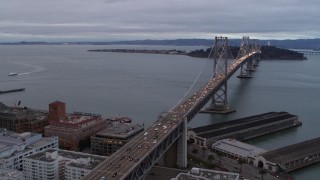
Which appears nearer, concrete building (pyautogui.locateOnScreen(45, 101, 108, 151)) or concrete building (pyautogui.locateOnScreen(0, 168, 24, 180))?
concrete building (pyautogui.locateOnScreen(0, 168, 24, 180))

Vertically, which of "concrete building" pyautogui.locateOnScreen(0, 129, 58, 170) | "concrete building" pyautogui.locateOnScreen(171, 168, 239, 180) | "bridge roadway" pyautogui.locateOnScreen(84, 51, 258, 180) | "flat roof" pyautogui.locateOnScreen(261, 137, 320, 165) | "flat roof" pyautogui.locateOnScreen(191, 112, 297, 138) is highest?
"bridge roadway" pyautogui.locateOnScreen(84, 51, 258, 180)

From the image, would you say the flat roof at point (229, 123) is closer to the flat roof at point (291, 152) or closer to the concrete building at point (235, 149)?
the concrete building at point (235, 149)

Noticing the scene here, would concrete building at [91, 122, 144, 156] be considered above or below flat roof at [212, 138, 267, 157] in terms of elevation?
above

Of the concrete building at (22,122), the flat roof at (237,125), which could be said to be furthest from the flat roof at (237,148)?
the concrete building at (22,122)

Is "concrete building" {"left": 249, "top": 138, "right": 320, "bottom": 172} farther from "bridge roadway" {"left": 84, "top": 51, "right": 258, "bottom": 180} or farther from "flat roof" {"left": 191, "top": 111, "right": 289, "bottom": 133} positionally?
"flat roof" {"left": 191, "top": 111, "right": 289, "bottom": 133}

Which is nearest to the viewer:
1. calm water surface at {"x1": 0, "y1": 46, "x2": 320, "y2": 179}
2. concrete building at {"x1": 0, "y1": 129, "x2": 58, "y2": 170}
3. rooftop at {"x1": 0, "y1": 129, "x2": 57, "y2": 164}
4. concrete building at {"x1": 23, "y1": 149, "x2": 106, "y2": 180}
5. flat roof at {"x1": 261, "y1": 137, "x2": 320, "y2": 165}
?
concrete building at {"x1": 23, "y1": 149, "x2": 106, "y2": 180}

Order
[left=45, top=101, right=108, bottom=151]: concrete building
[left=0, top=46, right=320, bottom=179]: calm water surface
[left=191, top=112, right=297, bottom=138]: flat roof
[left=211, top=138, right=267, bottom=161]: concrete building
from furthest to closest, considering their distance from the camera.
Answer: [left=0, top=46, right=320, bottom=179]: calm water surface, [left=191, top=112, right=297, bottom=138]: flat roof, [left=45, top=101, right=108, bottom=151]: concrete building, [left=211, top=138, right=267, bottom=161]: concrete building

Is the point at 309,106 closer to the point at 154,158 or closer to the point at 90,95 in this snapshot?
the point at 90,95

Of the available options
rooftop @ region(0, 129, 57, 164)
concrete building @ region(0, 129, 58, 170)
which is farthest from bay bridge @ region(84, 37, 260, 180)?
rooftop @ region(0, 129, 57, 164)
